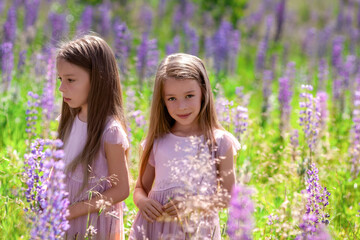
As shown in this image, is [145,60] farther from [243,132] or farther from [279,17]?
[279,17]

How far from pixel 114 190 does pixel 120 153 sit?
20 cm

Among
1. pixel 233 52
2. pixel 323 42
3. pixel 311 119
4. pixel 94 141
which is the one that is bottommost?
pixel 94 141

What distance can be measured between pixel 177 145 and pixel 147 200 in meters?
0.35

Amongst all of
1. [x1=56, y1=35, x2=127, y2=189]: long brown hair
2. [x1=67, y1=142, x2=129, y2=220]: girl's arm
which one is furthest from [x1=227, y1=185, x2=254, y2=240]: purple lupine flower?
[x1=56, y1=35, x2=127, y2=189]: long brown hair

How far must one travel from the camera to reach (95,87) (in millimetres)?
2656

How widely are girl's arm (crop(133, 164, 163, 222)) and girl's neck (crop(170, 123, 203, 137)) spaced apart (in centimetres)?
26

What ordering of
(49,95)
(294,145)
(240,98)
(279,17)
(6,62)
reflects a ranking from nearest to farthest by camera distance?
1. (49,95)
2. (294,145)
3. (240,98)
4. (6,62)
5. (279,17)

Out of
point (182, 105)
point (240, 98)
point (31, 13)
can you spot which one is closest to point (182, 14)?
point (31, 13)

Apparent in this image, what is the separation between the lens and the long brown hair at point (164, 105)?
261 centimetres

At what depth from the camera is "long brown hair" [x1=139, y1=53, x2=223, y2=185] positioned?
261 cm

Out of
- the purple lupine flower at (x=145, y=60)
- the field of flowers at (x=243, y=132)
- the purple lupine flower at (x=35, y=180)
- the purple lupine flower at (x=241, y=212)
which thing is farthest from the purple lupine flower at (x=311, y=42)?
A: the purple lupine flower at (x=241, y=212)

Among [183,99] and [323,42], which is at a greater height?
[323,42]

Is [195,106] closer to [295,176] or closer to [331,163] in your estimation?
[295,176]

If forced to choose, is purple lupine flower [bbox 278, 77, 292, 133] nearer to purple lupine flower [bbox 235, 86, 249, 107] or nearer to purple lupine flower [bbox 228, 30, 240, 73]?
purple lupine flower [bbox 235, 86, 249, 107]
